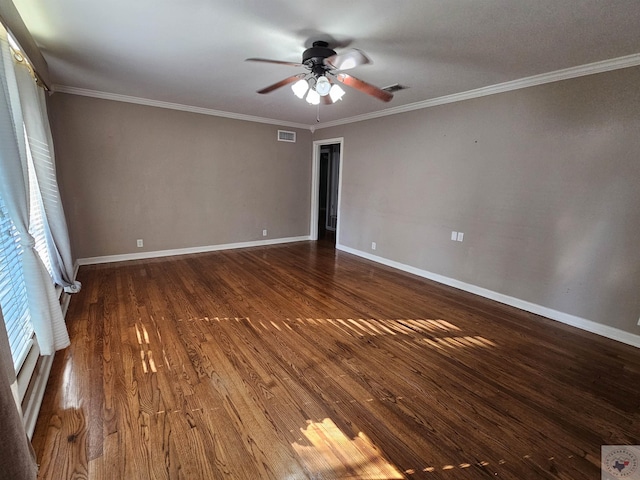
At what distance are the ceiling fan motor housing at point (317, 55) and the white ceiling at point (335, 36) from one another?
0.30ft

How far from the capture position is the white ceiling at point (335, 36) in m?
1.88

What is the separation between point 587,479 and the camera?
4.68 ft

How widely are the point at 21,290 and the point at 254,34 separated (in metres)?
2.48

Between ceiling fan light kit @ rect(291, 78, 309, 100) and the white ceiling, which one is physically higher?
the white ceiling

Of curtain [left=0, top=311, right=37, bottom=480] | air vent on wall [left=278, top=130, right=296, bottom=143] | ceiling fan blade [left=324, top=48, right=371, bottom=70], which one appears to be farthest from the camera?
air vent on wall [left=278, top=130, right=296, bottom=143]

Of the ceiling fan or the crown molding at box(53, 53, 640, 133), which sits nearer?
the ceiling fan

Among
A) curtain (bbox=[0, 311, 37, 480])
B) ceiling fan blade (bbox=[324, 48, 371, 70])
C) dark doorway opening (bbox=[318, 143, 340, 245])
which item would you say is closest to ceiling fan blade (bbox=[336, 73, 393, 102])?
ceiling fan blade (bbox=[324, 48, 371, 70])

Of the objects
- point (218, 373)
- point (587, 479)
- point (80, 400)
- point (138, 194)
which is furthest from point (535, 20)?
point (138, 194)

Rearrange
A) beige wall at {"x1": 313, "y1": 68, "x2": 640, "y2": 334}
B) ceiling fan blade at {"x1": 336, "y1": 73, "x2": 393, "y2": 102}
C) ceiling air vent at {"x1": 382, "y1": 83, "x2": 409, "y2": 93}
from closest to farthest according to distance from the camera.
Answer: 1. ceiling fan blade at {"x1": 336, "y1": 73, "x2": 393, "y2": 102}
2. beige wall at {"x1": 313, "y1": 68, "x2": 640, "y2": 334}
3. ceiling air vent at {"x1": 382, "y1": 83, "x2": 409, "y2": 93}

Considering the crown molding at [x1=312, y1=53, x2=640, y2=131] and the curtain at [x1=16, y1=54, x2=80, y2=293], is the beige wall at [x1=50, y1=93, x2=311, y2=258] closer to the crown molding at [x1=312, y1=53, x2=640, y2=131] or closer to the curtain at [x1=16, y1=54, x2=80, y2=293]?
the curtain at [x1=16, y1=54, x2=80, y2=293]

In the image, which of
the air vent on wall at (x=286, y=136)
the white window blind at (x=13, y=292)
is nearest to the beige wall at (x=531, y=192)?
the air vent on wall at (x=286, y=136)

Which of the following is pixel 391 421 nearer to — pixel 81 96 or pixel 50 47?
pixel 50 47

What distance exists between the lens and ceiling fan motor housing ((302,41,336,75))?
221 centimetres

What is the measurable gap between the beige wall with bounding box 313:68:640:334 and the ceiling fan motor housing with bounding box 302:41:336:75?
2263 millimetres
